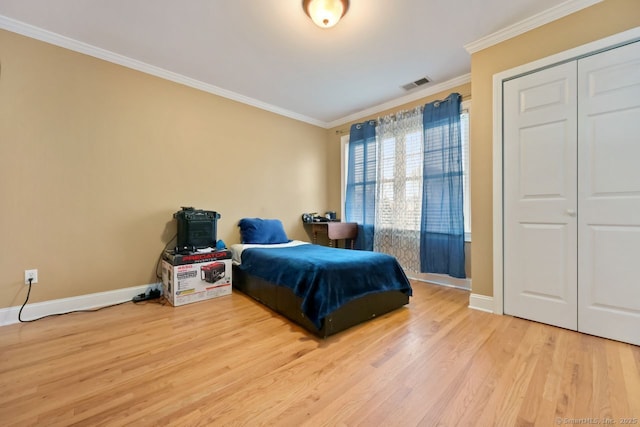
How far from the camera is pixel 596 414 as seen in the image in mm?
1160

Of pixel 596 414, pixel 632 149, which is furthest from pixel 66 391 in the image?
pixel 632 149

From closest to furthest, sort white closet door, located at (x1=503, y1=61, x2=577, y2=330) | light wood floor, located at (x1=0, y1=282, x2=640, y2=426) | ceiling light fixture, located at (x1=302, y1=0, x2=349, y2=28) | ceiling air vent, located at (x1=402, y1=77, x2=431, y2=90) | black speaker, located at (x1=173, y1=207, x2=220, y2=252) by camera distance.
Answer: light wood floor, located at (x1=0, y1=282, x2=640, y2=426) → ceiling light fixture, located at (x1=302, y1=0, x2=349, y2=28) → white closet door, located at (x1=503, y1=61, x2=577, y2=330) → black speaker, located at (x1=173, y1=207, x2=220, y2=252) → ceiling air vent, located at (x1=402, y1=77, x2=431, y2=90)

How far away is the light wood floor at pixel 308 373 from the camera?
46.3 inches

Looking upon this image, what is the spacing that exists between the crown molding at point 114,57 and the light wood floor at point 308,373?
2.51m

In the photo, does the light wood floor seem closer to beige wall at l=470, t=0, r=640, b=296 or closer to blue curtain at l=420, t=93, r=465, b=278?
beige wall at l=470, t=0, r=640, b=296

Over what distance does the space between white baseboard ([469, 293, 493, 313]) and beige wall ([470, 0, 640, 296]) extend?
0.15 ft

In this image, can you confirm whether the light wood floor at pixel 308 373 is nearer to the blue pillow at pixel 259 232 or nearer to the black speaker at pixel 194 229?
the black speaker at pixel 194 229

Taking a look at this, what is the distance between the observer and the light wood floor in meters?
1.17

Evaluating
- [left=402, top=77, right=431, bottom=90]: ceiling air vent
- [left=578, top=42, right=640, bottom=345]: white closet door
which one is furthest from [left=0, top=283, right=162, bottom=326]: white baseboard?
[left=578, top=42, right=640, bottom=345]: white closet door

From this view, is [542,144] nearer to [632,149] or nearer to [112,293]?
[632,149]

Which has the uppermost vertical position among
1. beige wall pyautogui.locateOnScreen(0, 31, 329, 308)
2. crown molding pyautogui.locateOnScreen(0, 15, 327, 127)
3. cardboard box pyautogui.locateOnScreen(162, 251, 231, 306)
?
crown molding pyautogui.locateOnScreen(0, 15, 327, 127)

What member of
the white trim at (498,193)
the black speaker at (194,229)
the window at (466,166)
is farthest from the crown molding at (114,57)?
the white trim at (498,193)

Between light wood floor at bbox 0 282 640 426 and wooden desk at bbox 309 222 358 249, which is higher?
wooden desk at bbox 309 222 358 249

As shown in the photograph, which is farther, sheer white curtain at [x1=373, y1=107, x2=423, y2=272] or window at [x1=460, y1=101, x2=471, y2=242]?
sheer white curtain at [x1=373, y1=107, x2=423, y2=272]
